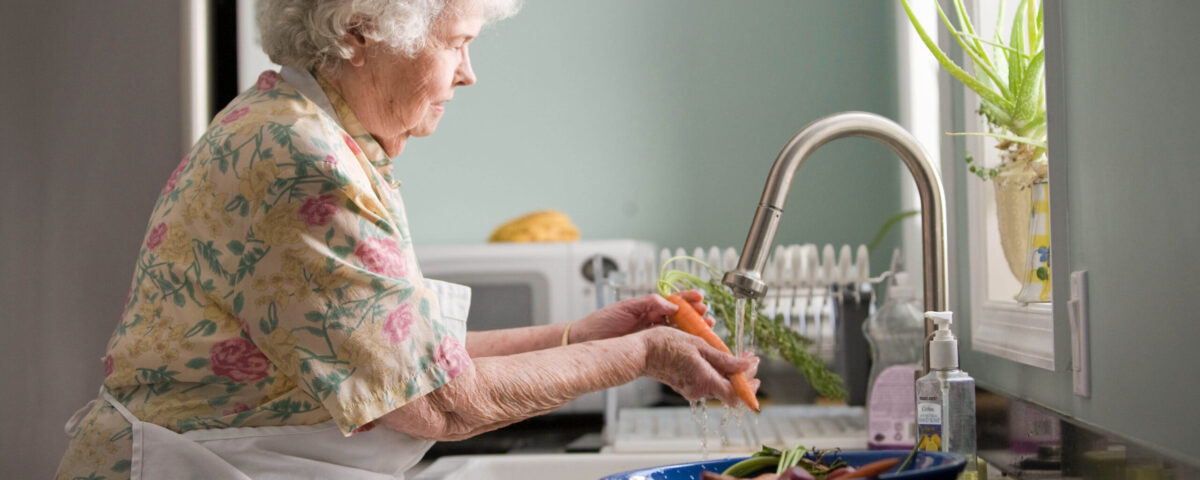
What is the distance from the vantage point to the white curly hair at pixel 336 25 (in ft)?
3.26

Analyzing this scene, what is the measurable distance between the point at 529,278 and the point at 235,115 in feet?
4.03

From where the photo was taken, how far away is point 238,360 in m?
0.92

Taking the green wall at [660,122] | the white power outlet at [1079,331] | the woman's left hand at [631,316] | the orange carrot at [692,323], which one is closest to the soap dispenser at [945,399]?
the white power outlet at [1079,331]

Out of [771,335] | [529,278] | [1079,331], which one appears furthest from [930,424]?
[529,278]

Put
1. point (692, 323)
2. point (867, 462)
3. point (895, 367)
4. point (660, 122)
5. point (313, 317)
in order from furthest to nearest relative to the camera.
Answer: point (660, 122) → point (895, 367) → point (692, 323) → point (313, 317) → point (867, 462)

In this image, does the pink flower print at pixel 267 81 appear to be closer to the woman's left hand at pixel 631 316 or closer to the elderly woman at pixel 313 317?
the elderly woman at pixel 313 317

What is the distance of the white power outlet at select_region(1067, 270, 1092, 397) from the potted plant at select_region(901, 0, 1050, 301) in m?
0.20

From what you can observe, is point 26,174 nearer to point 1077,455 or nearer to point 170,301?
point 170,301

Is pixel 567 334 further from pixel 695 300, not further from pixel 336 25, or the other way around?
pixel 336 25

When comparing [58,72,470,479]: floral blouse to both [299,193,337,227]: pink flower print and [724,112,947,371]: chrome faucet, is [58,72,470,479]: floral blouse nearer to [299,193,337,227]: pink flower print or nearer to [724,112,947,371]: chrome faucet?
[299,193,337,227]: pink flower print

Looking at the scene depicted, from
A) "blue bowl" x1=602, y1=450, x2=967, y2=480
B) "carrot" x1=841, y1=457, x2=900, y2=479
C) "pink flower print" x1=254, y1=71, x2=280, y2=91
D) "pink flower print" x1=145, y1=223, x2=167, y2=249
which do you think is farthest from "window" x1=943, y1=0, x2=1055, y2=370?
"pink flower print" x1=145, y1=223, x2=167, y2=249

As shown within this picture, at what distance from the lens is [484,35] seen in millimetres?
2904

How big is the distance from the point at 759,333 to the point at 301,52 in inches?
34.8

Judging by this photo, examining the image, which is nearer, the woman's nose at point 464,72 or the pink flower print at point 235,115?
the pink flower print at point 235,115
